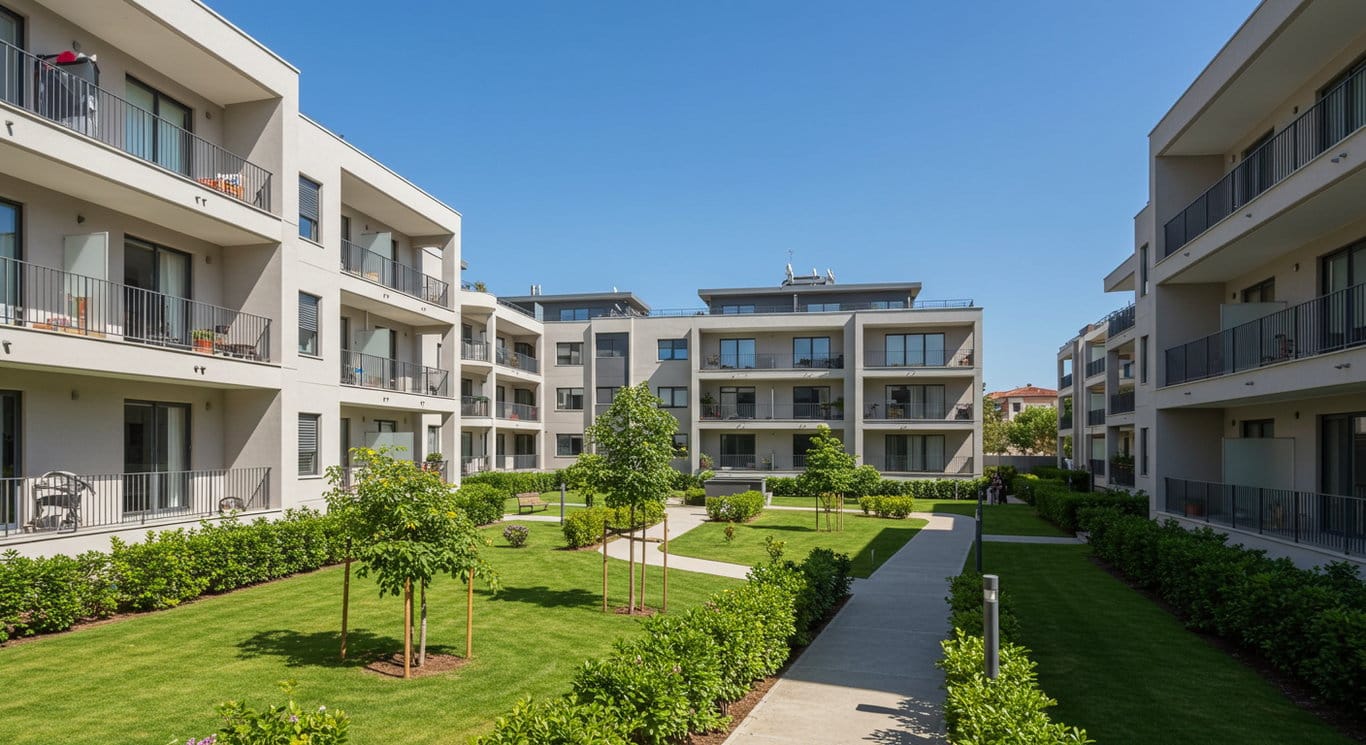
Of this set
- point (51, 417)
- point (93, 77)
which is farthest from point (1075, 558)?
point (93, 77)

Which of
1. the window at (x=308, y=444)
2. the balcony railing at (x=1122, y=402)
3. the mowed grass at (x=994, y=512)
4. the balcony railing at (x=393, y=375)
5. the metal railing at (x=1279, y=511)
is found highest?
the balcony railing at (x=393, y=375)

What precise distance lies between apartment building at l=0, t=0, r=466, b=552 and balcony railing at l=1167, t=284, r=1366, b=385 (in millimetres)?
22179

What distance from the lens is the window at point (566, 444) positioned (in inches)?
1927

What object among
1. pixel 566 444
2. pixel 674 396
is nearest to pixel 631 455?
pixel 674 396

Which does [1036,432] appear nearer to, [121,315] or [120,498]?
[120,498]

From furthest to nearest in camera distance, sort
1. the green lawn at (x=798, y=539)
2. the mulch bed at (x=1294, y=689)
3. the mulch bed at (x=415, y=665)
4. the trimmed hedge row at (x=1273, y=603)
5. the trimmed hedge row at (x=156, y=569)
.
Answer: the green lawn at (x=798, y=539)
the trimmed hedge row at (x=156, y=569)
the mulch bed at (x=415, y=665)
the trimmed hedge row at (x=1273, y=603)
the mulch bed at (x=1294, y=689)

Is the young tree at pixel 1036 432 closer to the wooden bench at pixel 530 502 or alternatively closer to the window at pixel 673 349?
the window at pixel 673 349

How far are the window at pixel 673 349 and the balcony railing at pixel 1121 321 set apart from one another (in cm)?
2443

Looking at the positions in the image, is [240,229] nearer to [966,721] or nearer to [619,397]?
[619,397]

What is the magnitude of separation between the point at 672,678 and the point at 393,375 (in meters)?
22.3

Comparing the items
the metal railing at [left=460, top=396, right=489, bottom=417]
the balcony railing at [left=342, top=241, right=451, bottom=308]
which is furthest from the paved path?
the metal railing at [left=460, top=396, right=489, bottom=417]

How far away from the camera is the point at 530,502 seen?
34.9 metres

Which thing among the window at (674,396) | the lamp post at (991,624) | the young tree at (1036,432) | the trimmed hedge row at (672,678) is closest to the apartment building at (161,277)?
the trimmed hedge row at (672,678)

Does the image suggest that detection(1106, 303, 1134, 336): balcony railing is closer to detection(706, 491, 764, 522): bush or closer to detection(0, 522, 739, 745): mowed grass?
detection(706, 491, 764, 522): bush
